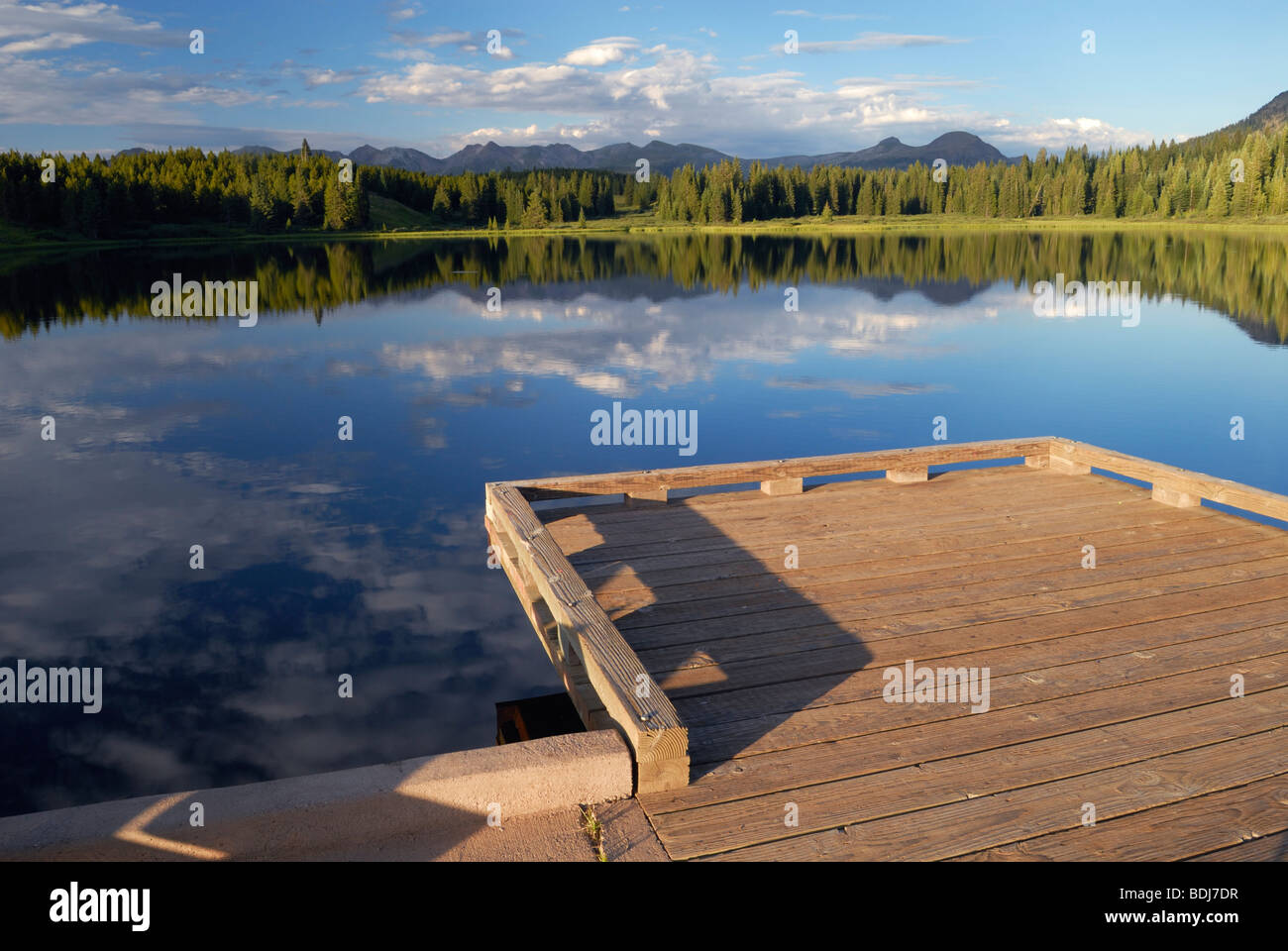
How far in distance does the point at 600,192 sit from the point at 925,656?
518ft

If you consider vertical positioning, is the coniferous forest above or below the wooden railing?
above

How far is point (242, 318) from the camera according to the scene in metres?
38.2

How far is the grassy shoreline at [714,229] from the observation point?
326 ft

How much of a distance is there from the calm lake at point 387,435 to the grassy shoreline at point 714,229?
59.0m

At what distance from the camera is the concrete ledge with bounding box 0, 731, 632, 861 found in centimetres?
375

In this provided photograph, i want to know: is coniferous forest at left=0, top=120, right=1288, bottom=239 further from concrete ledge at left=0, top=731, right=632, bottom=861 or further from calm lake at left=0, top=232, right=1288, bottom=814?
concrete ledge at left=0, top=731, right=632, bottom=861

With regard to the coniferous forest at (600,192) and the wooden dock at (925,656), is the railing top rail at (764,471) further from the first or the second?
the coniferous forest at (600,192)

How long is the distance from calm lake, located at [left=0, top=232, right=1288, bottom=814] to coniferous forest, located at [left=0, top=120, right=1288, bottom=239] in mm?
66318

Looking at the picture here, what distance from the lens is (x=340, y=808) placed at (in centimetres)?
399

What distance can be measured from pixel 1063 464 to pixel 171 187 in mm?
126436

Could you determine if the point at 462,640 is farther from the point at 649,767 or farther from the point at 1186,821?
the point at 1186,821

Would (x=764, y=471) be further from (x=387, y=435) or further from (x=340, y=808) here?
(x=387, y=435)

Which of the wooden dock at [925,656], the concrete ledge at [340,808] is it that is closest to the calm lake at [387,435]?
the wooden dock at [925,656]

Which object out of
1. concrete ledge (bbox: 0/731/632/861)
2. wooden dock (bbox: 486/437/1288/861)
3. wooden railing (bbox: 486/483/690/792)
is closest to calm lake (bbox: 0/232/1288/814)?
wooden railing (bbox: 486/483/690/792)
